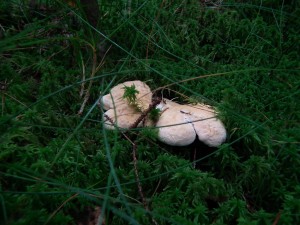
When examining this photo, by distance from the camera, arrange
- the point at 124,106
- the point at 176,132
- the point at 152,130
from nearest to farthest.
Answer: the point at 176,132 < the point at 152,130 < the point at 124,106

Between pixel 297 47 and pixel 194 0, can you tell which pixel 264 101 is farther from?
pixel 194 0

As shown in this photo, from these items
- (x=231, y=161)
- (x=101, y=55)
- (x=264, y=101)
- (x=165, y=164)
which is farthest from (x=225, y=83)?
(x=101, y=55)

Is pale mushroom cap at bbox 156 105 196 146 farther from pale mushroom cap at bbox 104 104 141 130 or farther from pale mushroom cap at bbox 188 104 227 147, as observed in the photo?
pale mushroom cap at bbox 104 104 141 130

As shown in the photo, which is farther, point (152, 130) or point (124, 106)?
point (124, 106)

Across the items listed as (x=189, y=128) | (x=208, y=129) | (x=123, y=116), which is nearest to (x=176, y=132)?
(x=189, y=128)

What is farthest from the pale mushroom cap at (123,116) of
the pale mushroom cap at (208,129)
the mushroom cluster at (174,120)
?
the pale mushroom cap at (208,129)

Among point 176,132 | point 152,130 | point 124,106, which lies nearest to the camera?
point 176,132

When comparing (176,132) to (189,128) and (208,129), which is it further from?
(208,129)
